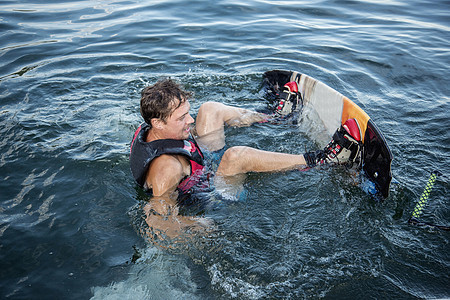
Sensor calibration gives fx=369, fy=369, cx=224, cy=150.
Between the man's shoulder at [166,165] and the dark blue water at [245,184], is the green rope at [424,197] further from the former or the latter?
the man's shoulder at [166,165]

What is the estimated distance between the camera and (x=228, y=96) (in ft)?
19.2

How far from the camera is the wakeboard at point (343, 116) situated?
354 centimetres

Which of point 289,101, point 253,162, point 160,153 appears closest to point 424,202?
point 253,162

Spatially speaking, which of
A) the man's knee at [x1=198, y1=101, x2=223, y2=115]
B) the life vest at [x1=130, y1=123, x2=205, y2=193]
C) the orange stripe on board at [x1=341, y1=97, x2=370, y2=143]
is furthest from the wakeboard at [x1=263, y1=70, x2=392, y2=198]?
the life vest at [x1=130, y1=123, x2=205, y2=193]

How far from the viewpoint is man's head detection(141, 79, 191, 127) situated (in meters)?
3.57

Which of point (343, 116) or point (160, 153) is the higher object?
point (343, 116)

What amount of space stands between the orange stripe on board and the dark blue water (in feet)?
1.88

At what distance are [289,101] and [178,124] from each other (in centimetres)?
203

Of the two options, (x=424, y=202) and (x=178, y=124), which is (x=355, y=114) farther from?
(x=178, y=124)

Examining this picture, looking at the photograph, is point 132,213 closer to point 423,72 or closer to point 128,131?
point 128,131

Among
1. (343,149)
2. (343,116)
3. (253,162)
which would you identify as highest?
(343,116)

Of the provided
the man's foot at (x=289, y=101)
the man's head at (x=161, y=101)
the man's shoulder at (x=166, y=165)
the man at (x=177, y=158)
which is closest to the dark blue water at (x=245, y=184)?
the man at (x=177, y=158)

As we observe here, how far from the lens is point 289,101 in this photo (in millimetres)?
5133

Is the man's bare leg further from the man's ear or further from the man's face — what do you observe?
the man's ear
